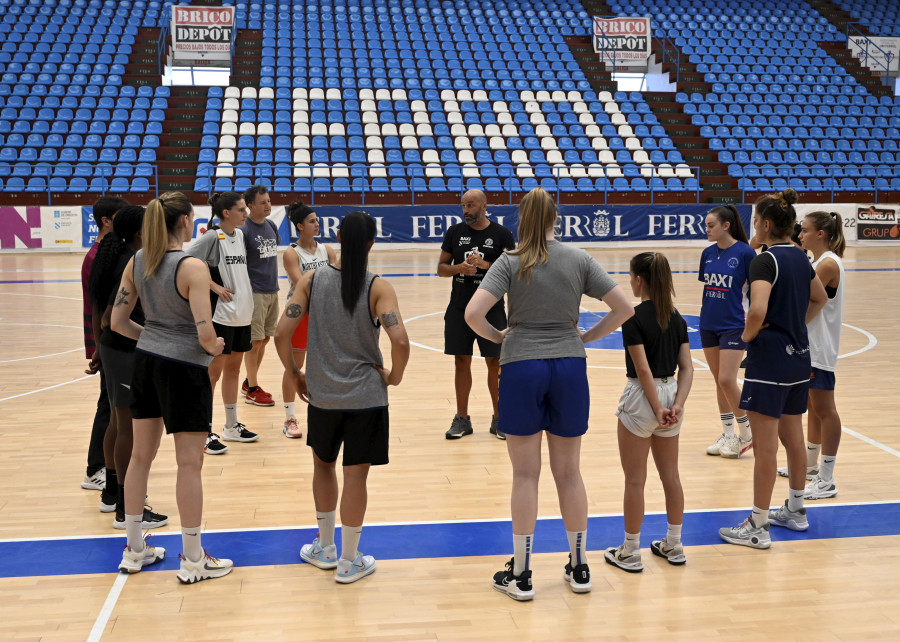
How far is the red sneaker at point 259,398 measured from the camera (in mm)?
7277

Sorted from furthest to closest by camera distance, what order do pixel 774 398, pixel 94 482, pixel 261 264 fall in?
pixel 261 264 → pixel 94 482 → pixel 774 398

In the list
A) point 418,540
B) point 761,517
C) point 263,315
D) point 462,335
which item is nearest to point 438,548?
point 418,540

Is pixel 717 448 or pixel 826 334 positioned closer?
pixel 826 334

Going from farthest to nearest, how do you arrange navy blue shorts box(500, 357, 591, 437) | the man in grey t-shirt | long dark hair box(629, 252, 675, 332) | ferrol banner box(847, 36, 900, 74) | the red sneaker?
ferrol banner box(847, 36, 900, 74) → the red sneaker → the man in grey t-shirt → long dark hair box(629, 252, 675, 332) → navy blue shorts box(500, 357, 591, 437)

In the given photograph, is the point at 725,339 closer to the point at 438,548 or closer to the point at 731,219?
the point at 731,219

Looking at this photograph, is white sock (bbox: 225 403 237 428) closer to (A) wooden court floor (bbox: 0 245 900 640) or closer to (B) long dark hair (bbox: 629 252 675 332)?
(A) wooden court floor (bbox: 0 245 900 640)

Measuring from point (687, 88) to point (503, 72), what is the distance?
20.4ft

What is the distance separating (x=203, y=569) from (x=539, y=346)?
188 centimetres

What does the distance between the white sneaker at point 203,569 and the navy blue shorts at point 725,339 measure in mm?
3388

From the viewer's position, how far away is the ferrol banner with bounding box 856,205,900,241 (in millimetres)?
22672

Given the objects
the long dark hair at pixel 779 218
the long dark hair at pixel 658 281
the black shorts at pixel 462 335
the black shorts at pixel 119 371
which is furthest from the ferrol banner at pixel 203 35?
the long dark hair at pixel 658 281

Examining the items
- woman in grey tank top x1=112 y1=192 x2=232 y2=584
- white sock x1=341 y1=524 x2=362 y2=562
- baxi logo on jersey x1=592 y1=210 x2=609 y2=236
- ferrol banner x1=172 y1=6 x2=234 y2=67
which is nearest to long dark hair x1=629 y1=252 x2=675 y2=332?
white sock x1=341 y1=524 x2=362 y2=562

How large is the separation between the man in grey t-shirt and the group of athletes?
1699 millimetres

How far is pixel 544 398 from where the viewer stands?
361 centimetres
